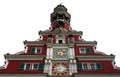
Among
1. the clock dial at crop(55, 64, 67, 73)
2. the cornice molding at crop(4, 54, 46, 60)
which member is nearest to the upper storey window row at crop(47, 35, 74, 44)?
the cornice molding at crop(4, 54, 46, 60)

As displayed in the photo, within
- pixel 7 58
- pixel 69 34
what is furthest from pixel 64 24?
pixel 7 58

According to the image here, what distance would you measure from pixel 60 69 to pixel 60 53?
308 centimetres

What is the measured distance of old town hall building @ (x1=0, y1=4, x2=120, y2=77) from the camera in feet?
99.3

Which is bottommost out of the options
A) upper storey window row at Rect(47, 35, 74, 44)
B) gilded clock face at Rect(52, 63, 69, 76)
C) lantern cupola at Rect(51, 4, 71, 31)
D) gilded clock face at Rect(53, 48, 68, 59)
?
gilded clock face at Rect(52, 63, 69, 76)

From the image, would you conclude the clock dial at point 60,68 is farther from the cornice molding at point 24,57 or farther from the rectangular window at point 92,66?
the rectangular window at point 92,66

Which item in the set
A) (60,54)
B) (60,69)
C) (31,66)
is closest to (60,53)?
(60,54)

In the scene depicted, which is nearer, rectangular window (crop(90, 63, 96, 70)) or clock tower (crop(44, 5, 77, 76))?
clock tower (crop(44, 5, 77, 76))

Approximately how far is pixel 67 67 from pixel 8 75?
5.99 m

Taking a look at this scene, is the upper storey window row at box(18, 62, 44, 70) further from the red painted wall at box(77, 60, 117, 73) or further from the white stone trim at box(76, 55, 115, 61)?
the white stone trim at box(76, 55, 115, 61)

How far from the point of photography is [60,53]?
1324 inches

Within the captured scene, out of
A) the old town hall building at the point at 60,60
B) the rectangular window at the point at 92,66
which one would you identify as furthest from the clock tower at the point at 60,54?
the rectangular window at the point at 92,66

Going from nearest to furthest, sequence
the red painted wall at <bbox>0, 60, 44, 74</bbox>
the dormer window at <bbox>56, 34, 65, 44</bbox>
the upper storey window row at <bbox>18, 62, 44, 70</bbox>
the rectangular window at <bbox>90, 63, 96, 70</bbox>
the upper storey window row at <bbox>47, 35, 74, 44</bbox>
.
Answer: the red painted wall at <bbox>0, 60, 44, 74</bbox> → the upper storey window row at <bbox>18, 62, 44, 70</bbox> → the rectangular window at <bbox>90, 63, 96, 70</bbox> → the upper storey window row at <bbox>47, 35, 74, 44</bbox> → the dormer window at <bbox>56, 34, 65, 44</bbox>

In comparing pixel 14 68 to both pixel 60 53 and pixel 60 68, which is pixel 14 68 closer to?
pixel 60 68

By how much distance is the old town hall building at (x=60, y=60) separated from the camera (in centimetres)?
3027
